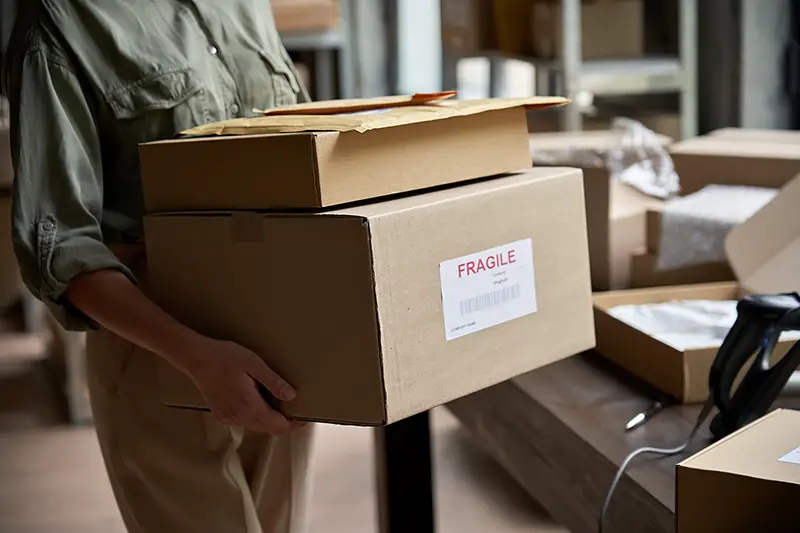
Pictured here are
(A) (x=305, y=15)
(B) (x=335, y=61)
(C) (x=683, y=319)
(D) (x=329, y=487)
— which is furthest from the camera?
(B) (x=335, y=61)

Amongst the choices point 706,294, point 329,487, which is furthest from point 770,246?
point 329,487

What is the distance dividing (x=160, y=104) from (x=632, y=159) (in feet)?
4.40

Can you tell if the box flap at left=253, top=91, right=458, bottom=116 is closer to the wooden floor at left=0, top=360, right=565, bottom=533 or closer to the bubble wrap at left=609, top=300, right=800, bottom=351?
the bubble wrap at left=609, top=300, right=800, bottom=351

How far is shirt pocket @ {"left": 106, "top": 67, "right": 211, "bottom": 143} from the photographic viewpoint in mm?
1153

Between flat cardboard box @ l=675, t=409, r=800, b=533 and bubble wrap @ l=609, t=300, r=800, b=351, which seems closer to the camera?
flat cardboard box @ l=675, t=409, r=800, b=533

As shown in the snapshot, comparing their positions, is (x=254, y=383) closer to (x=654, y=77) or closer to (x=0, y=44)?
(x=654, y=77)

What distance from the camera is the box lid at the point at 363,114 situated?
101 centimetres

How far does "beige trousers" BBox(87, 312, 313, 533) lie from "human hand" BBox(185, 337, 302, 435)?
170 mm

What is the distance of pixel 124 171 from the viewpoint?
46.9 inches

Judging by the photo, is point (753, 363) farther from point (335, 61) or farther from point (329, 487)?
point (335, 61)

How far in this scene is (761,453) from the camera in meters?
0.86

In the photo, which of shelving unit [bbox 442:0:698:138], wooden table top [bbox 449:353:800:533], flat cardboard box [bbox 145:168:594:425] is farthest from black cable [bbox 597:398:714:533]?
shelving unit [bbox 442:0:698:138]

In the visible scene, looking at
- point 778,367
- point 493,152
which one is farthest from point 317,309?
point 778,367

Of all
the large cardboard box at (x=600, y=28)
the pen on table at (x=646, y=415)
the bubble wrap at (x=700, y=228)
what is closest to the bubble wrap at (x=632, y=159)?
the bubble wrap at (x=700, y=228)
